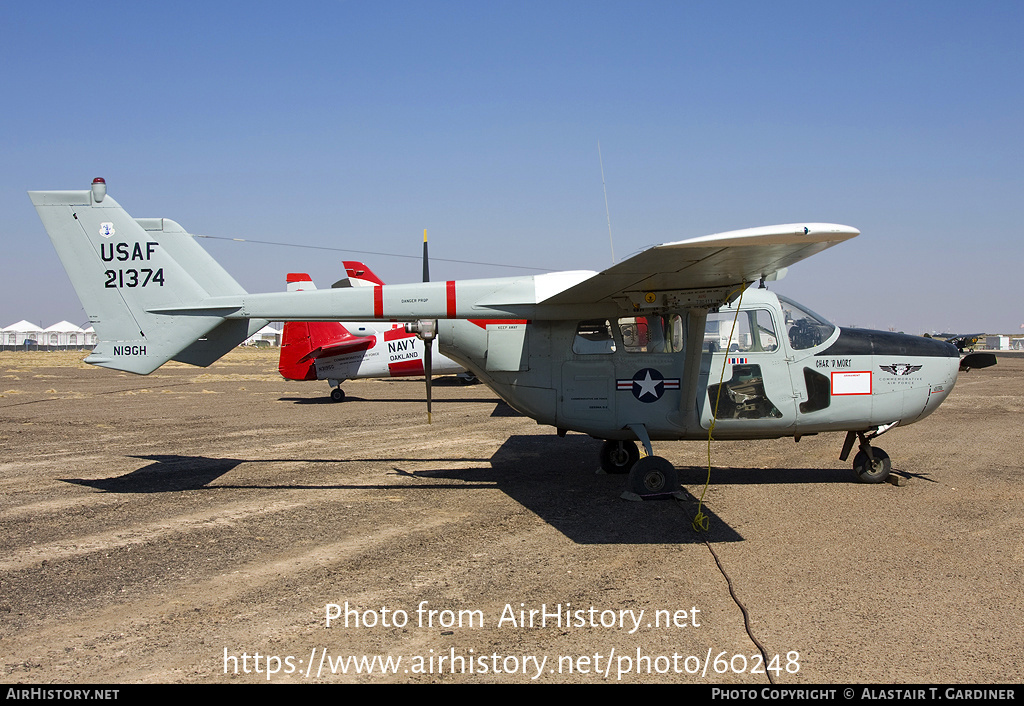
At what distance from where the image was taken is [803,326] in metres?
8.92

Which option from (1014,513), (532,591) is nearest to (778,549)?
(532,591)

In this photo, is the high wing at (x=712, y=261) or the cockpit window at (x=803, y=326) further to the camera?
the cockpit window at (x=803, y=326)

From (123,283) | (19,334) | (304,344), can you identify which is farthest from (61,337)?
(123,283)

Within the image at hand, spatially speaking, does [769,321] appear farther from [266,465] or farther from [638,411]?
[266,465]

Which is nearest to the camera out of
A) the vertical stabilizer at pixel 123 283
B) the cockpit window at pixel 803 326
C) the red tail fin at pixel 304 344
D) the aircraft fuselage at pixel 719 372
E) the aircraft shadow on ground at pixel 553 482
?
the aircraft shadow on ground at pixel 553 482

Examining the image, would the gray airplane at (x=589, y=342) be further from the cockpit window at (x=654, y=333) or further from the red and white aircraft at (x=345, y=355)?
the red and white aircraft at (x=345, y=355)

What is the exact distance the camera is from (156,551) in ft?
21.5

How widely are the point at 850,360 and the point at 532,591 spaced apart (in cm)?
564

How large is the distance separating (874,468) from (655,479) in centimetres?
320

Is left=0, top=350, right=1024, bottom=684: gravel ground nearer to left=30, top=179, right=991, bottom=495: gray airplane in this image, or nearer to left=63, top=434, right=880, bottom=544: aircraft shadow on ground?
left=63, top=434, right=880, bottom=544: aircraft shadow on ground

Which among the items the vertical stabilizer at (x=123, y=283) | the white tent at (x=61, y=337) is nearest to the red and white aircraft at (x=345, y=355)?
the vertical stabilizer at (x=123, y=283)

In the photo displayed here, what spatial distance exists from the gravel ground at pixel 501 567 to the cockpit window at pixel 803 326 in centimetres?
192

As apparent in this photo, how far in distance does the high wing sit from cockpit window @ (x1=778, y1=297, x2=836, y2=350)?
4.50 ft

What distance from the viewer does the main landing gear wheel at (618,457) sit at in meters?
10.2
